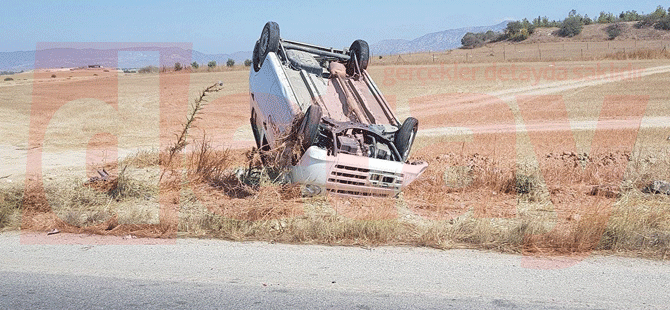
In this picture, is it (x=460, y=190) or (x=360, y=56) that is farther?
(x=360, y=56)

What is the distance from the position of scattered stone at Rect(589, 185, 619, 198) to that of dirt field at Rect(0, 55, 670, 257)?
0.04 metres

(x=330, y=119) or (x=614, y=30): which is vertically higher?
(x=614, y=30)

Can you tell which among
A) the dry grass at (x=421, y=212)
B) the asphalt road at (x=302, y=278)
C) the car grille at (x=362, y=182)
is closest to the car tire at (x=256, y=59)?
the dry grass at (x=421, y=212)

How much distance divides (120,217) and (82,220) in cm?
38

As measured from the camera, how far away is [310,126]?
7.56 meters

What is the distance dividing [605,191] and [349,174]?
3.63 m

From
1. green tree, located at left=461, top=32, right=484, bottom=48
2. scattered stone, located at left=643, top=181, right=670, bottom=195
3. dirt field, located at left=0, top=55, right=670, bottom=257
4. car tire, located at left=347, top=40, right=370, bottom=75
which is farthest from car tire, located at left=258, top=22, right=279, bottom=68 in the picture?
green tree, located at left=461, top=32, right=484, bottom=48

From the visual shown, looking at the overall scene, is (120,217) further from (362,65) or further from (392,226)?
(362,65)

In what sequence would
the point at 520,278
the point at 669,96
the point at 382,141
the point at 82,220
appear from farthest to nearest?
the point at 669,96
the point at 382,141
the point at 82,220
the point at 520,278

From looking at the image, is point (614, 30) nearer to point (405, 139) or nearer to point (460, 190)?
point (460, 190)

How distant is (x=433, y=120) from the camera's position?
19.2 m

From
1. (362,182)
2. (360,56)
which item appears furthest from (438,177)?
(360,56)

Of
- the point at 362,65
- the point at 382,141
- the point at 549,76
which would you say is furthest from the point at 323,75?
the point at 549,76

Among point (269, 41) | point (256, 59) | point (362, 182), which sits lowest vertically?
point (362, 182)
